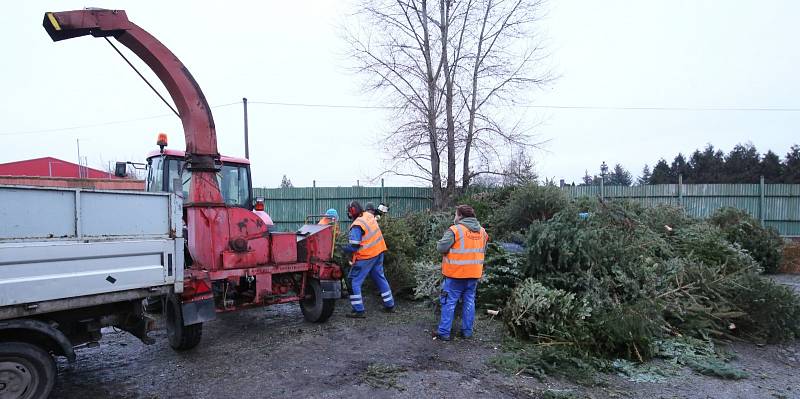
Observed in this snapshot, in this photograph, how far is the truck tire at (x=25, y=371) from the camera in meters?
3.62

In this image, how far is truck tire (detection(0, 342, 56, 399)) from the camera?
11.9 ft

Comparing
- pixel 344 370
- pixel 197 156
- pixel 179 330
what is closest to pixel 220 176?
pixel 197 156

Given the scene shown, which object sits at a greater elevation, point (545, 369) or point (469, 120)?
point (469, 120)

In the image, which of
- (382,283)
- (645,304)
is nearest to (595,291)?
(645,304)

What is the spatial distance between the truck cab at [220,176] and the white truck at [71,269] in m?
2.03

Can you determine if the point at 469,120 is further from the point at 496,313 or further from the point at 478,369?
the point at 478,369

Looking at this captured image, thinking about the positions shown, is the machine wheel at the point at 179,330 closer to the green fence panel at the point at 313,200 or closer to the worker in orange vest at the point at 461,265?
the worker in orange vest at the point at 461,265

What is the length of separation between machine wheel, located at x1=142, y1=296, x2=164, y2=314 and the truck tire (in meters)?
0.98

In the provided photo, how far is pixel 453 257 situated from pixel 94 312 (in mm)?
3795

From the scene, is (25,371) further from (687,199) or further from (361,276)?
(687,199)

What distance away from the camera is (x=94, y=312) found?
4.29 meters

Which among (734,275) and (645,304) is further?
(734,275)

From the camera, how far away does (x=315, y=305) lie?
6.94m

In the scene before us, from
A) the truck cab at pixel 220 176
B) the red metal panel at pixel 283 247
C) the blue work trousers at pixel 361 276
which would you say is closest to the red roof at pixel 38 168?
the truck cab at pixel 220 176
